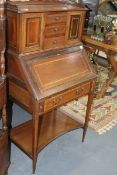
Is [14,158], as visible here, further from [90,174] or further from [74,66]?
[74,66]

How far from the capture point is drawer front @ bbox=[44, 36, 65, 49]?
1810 millimetres

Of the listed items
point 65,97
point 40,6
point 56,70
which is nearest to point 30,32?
point 40,6

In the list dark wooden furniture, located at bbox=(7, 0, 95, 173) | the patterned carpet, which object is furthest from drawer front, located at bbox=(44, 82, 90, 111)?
the patterned carpet

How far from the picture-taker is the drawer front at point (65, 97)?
5.78ft

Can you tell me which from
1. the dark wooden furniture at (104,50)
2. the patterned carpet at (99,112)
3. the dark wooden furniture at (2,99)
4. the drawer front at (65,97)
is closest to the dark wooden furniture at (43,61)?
the drawer front at (65,97)

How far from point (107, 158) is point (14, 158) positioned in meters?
0.88

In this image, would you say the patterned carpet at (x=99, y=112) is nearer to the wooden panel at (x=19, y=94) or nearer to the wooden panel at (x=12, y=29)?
the wooden panel at (x=19, y=94)

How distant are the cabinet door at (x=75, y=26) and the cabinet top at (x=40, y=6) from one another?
6 cm

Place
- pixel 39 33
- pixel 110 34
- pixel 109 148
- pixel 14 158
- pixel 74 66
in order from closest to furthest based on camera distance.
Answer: pixel 39 33 < pixel 74 66 < pixel 14 158 < pixel 109 148 < pixel 110 34

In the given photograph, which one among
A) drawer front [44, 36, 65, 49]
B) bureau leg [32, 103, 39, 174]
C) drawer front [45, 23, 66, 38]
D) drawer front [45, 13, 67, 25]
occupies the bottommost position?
bureau leg [32, 103, 39, 174]

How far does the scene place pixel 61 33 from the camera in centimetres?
190

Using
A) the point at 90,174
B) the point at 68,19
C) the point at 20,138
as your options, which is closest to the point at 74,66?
the point at 68,19

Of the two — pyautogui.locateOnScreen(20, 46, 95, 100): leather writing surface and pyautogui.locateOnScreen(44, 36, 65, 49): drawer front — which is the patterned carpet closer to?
pyautogui.locateOnScreen(20, 46, 95, 100): leather writing surface

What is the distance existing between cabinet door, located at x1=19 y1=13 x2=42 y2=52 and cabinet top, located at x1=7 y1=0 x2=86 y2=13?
4cm
